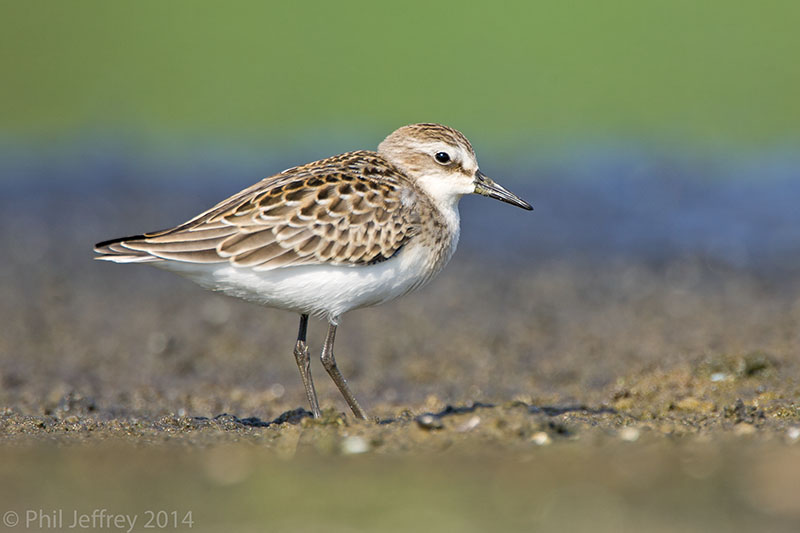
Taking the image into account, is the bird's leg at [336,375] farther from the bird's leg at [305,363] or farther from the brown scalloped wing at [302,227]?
the brown scalloped wing at [302,227]

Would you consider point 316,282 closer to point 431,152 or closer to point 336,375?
point 336,375

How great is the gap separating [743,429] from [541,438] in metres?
1.30

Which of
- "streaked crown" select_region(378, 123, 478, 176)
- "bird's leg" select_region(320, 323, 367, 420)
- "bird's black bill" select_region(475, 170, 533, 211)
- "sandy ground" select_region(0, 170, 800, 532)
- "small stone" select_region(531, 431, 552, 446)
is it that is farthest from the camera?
"bird's black bill" select_region(475, 170, 533, 211)

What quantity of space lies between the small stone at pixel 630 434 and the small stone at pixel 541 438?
1.63ft

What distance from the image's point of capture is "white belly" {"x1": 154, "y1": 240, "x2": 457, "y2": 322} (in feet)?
22.7

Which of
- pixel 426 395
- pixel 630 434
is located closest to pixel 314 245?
pixel 630 434

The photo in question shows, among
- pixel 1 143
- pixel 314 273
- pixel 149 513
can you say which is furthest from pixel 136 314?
pixel 1 143

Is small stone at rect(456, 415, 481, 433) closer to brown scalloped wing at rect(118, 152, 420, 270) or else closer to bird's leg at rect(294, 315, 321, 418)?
brown scalloped wing at rect(118, 152, 420, 270)

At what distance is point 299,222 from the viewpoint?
22.9 ft

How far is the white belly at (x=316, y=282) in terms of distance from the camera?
6.93 meters

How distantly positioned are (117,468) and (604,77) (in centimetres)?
1544

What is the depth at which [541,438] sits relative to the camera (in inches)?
233

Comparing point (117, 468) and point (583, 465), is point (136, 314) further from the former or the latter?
point (583, 465)

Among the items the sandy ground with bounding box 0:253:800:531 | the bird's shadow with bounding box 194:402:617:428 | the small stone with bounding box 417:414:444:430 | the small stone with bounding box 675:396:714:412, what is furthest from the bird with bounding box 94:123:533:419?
the small stone with bounding box 675:396:714:412
